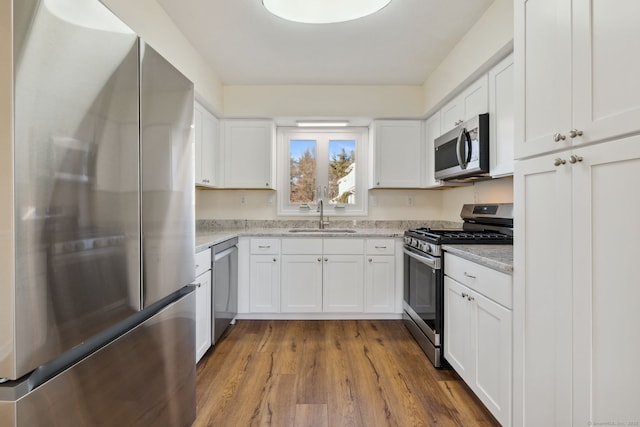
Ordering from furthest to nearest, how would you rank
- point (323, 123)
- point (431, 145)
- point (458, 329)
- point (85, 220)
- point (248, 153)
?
point (323, 123)
point (248, 153)
point (431, 145)
point (458, 329)
point (85, 220)

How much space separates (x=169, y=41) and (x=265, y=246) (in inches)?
71.8

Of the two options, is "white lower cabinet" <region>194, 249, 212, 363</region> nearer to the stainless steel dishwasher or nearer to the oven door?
the stainless steel dishwasher

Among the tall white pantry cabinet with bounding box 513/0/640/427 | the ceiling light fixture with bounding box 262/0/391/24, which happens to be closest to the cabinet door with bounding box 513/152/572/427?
the tall white pantry cabinet with bounding box 513/0/640/427

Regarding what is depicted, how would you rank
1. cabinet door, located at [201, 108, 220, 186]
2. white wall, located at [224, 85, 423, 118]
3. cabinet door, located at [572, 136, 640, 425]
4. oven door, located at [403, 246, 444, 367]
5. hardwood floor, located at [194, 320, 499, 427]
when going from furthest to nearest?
white wall, located at [224, 85, 423, 118]
cabinet door, located at [201, 108, 220, 186]
oven door, located at [403, 246, 444, 367]
hardwood floor, located at [194, 320, 499, 427]
cabinet door, located at [572, 136, 640, 425]

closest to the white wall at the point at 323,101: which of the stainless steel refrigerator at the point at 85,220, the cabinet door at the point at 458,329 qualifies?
the cabinet door at the point at 458,329

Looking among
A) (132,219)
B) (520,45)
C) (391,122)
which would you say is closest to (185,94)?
(132,219)

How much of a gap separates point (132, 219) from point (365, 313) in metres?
2.52

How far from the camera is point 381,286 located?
3045 millimetres

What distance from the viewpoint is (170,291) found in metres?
1.20

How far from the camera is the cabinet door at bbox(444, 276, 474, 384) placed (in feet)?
5.95

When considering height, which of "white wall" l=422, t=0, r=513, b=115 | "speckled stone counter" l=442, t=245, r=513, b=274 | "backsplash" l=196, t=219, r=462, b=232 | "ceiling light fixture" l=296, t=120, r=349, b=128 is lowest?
"speckled stone counter" l=442, t=245, r=513, b=274

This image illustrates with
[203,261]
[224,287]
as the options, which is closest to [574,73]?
[203,261]

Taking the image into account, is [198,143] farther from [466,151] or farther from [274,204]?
[466,151]

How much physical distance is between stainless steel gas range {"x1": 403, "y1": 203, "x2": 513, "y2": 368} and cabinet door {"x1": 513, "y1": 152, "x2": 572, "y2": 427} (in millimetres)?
770
